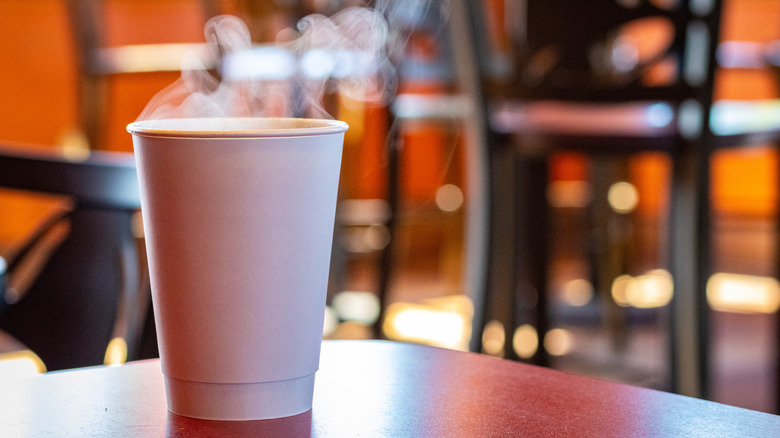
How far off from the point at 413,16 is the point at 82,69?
2.76 feet

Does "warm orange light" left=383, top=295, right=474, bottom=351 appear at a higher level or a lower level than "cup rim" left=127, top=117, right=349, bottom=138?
lower

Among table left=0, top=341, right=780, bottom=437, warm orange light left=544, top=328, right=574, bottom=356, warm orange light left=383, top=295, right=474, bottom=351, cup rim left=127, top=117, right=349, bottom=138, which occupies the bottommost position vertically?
warm orange light left=544, top=328, right=574, bottom=356

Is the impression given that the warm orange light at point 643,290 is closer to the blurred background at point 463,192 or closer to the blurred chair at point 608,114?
the blurred background at point 463,192

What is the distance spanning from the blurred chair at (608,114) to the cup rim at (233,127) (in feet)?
2.55

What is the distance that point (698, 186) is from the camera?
1.07 m

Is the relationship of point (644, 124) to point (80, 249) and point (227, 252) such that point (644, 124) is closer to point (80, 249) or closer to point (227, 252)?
point (80, 249)

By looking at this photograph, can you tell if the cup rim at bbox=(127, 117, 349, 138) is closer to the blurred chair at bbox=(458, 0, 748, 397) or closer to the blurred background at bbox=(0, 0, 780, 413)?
the blurred background at bbox=(0, 0, 780, 413)

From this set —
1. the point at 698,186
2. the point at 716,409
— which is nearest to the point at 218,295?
the point at 716,409

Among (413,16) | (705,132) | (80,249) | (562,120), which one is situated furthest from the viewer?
(413,16)

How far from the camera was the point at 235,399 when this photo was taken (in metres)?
0.35

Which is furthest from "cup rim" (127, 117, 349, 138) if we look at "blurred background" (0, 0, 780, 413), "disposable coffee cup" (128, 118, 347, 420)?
→ "blurred background" (0, 0, 780, 413)

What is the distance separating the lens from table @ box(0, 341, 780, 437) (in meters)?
0.33

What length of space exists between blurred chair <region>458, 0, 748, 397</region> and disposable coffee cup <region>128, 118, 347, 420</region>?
808 millimetres

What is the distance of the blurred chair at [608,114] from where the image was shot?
107 centimetres
